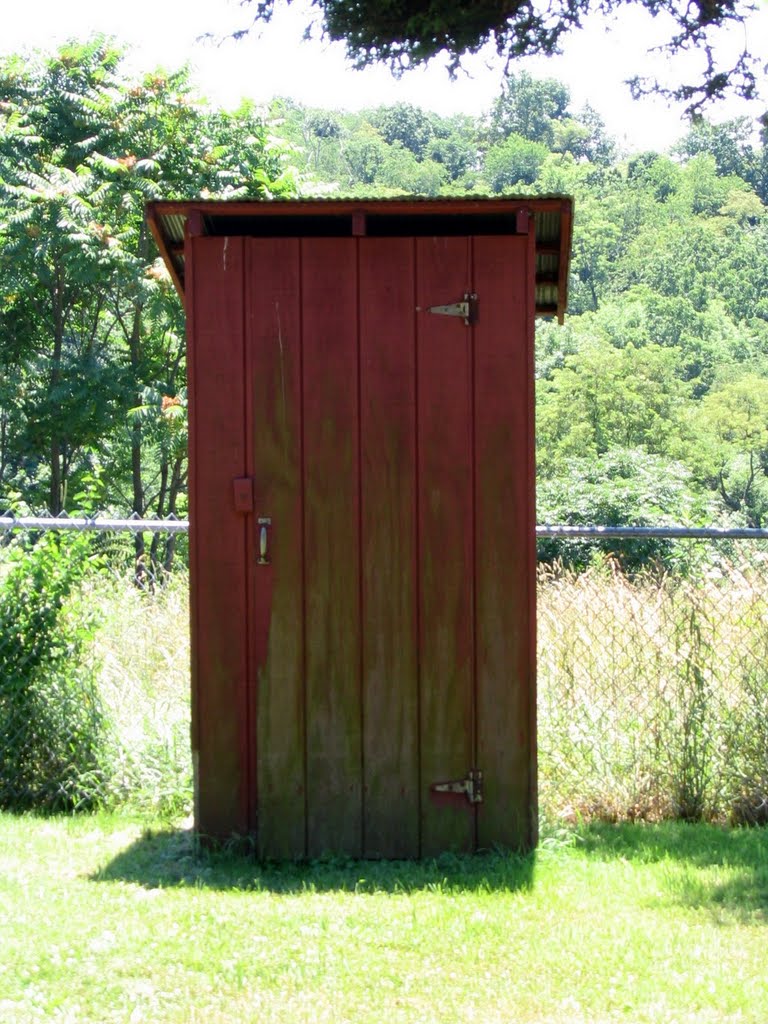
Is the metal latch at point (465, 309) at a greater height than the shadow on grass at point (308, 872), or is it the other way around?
the metal latch at point (465, 309)

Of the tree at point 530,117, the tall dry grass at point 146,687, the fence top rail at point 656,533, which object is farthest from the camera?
the tree at point 530,117

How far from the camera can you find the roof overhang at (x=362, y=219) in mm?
4762

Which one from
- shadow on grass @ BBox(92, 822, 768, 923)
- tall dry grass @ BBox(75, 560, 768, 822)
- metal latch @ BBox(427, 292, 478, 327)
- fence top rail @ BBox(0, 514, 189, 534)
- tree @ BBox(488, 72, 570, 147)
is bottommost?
shadow on grass @ BBox(92, 822, 768, 923)

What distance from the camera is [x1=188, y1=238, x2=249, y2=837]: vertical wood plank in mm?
4898

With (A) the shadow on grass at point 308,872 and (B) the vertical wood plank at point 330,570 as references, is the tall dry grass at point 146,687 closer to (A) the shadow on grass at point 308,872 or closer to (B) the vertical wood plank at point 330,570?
(A) the shadow on grass at point 308,872

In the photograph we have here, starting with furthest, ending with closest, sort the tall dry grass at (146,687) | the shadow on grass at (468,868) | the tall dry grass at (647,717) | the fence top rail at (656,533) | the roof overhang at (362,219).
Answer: the tall dry grass at (146,687) < the tall dry grass at (647,717) < the fence top rail at (656,533) < the roof overhang at (362,219) < the shadow on grass at (468,868)

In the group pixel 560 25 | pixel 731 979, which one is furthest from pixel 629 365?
pixel 731 979

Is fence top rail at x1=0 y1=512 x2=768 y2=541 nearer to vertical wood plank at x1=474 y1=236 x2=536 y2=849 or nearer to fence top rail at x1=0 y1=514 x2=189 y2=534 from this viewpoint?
fence top rail at x1=0 y1=514 x2=189 y2=534

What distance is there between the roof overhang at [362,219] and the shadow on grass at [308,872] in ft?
7.94

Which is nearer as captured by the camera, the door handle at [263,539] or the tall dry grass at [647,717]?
the door handle at [263,539]

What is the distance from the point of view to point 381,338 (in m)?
4.89

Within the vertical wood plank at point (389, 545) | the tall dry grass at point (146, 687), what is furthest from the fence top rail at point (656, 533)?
the tall dry grass at point (146, 687)

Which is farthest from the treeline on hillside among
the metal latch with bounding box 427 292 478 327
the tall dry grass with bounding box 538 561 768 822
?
the tall dry grass with bounding box 538 561 768 822

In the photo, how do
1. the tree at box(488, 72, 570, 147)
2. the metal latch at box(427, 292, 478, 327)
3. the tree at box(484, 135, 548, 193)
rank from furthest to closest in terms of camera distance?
1. the tree at box(488, 72, 570, 147)
2. the tree at box(484, 135, 548, 193)
3. the metal latch at box(427, 292, 478, 327)
